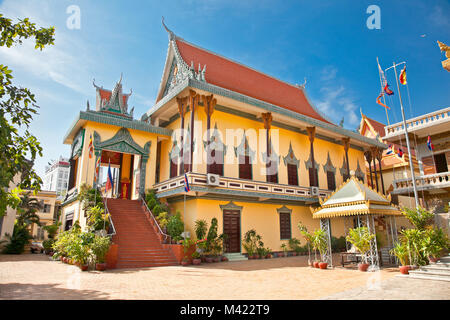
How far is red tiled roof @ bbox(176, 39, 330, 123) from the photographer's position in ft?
57.0

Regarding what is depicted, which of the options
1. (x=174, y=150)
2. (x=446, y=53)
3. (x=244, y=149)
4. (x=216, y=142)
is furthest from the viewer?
(x=174, y=150)

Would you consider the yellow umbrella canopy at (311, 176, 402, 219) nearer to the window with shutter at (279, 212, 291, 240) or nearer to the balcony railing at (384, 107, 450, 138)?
the window with shutter at (279, 212, 291, 240)

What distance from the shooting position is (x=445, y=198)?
1602 cm

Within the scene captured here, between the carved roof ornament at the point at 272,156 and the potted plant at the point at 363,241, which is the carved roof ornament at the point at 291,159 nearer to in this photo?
the carved roof ornament at the point at 272,156

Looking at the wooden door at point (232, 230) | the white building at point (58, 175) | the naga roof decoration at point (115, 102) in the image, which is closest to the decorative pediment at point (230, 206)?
the wooden door at point (232, 230)

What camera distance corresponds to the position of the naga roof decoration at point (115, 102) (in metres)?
17.0

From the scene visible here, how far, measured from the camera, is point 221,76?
691 inches

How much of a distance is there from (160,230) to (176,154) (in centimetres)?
485

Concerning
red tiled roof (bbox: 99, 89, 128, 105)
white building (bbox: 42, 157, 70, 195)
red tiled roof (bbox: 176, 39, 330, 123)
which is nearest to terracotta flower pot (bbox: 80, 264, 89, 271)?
red tiled roof (bbox: 99, 89, 128, 105)

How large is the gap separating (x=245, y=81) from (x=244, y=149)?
510 centimetres

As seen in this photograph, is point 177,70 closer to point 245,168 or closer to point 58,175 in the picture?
point 245,168

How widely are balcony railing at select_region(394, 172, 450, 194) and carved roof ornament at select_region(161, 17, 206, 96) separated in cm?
1244

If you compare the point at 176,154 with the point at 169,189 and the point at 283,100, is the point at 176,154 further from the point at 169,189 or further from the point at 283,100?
the point at 283,100

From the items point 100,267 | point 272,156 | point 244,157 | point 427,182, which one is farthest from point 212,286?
point 427,182
